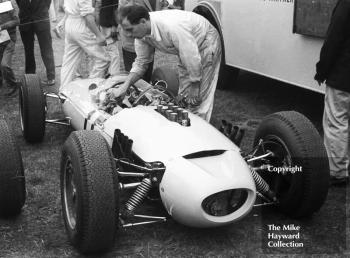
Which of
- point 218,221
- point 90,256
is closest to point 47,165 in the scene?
point 90,256

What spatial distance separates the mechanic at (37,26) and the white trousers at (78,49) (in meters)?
1.47

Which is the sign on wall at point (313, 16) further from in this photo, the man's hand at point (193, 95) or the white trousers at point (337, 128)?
the man's hand at point (193, 95)

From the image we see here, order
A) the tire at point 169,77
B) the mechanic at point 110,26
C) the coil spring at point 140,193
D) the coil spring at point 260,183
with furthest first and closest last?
1. the mechanic at point 110,26
2. the tire at point 169,77
3. the coil spring at point 260,183
4. the coil spring at point 140,193

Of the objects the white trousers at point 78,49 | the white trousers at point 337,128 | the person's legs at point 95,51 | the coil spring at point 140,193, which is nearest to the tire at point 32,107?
the white trousers at point 78,49

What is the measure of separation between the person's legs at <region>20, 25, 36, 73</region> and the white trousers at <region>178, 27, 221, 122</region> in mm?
3503

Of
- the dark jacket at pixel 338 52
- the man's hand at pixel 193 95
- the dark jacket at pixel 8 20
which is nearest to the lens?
the dark jacket at pixel 338 52

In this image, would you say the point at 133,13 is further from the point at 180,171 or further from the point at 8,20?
the point at 8,20

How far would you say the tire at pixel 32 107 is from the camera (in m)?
5.43

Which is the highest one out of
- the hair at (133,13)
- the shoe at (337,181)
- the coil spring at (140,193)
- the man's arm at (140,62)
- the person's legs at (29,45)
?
the hair at (133,13)

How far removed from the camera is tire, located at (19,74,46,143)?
5.43 meters

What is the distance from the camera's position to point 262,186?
385cm

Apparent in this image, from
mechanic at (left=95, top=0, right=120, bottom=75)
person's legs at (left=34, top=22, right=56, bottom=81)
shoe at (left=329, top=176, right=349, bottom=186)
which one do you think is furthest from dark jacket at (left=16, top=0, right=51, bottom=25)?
shoe at (left=329, top=176, right=349, bottom=186)

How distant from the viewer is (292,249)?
142 inches

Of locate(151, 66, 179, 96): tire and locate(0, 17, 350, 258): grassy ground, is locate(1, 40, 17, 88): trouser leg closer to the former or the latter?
locate(151, 66, 179, 96): tire
